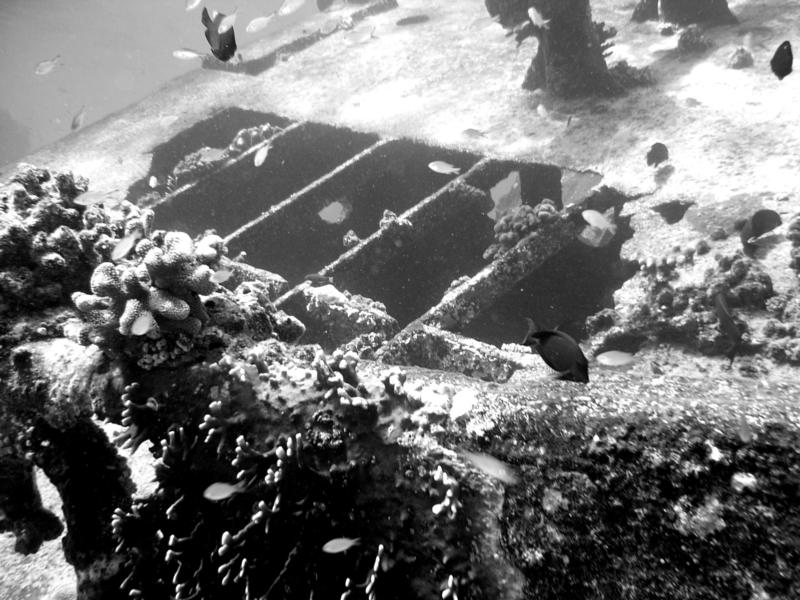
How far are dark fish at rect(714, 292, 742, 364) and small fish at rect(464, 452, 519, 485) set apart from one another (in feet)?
8.80

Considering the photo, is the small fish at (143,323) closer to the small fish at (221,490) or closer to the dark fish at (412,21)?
the small fish at (221,490)

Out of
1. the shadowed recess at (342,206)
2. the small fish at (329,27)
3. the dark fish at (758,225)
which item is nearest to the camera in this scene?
the dark fish at (758,225)

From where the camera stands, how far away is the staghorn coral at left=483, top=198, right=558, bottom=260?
227 inches

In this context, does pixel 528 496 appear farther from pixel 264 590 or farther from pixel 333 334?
pixel 333 334

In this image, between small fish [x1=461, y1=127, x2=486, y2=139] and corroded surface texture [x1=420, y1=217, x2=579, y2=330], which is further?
small fish [x1=461, y1=127, x2=486, y2=139]

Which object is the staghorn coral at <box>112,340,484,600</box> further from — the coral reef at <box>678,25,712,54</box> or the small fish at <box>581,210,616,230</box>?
the coral reef at <box>678,25,712,54</box>

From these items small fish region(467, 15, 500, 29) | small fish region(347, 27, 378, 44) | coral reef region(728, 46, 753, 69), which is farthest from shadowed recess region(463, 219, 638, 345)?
small fish region(347, 27, 378, 44)

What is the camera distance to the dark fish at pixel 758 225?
427 cm

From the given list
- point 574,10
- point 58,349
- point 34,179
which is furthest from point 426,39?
point 58,349

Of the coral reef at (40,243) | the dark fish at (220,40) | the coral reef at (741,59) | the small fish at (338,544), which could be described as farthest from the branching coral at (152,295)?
the coral reef at (741,59)

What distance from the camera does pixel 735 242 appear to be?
4.71m

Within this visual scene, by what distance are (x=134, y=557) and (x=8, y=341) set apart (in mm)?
1768

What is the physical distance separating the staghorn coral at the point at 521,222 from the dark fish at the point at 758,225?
189 cm

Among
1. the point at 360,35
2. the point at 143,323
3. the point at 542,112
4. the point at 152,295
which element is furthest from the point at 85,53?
the point at 143,323
